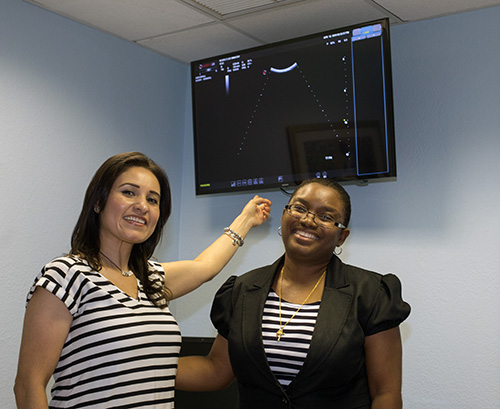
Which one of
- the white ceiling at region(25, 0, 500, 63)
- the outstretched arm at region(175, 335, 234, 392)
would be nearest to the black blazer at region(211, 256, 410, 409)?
the outstretched arm at region(175, 335, 234, 392)

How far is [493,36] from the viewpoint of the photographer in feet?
9.30

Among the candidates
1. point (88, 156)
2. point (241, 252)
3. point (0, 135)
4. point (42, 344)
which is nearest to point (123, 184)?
point (42, 344)

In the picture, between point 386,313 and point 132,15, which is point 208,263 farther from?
point 132,15

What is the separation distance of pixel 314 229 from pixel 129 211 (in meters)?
0.57

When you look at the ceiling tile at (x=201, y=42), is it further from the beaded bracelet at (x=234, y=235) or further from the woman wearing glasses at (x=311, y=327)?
the woman wearing glasses at (x=311, y=327)

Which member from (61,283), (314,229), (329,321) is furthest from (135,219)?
(329,321)

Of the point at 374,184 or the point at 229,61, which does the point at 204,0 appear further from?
the point at 374,184

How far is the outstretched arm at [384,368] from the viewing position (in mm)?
1827

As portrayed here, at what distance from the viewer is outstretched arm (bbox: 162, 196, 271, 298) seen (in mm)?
2164

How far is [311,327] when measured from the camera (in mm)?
1864

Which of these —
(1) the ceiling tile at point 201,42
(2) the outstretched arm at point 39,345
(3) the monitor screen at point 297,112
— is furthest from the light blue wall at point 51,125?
(2) the outstretched arm at point 39,345

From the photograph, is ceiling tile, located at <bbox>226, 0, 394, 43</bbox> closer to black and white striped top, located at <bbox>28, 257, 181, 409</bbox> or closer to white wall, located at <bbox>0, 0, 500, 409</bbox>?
white wall, located at <bbox>0, 0, 500, 409</bbox>

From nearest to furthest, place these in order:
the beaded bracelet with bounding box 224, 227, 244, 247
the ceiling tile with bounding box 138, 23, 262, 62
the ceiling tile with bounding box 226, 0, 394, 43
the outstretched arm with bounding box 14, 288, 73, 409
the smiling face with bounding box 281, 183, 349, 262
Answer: the outstretched arm with bounding box 14, 288, 73, 409
the smiling face with bounding box 281, 183, 349, 262
the beaded bracelet with bounding box 224, 227, 244, 247
the ceiling tile with bounding box 226, 0, 394, 43
the ceiling tile with bounding box 138, 23, 262, 62

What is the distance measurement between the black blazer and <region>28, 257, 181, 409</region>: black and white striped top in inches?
10.8
